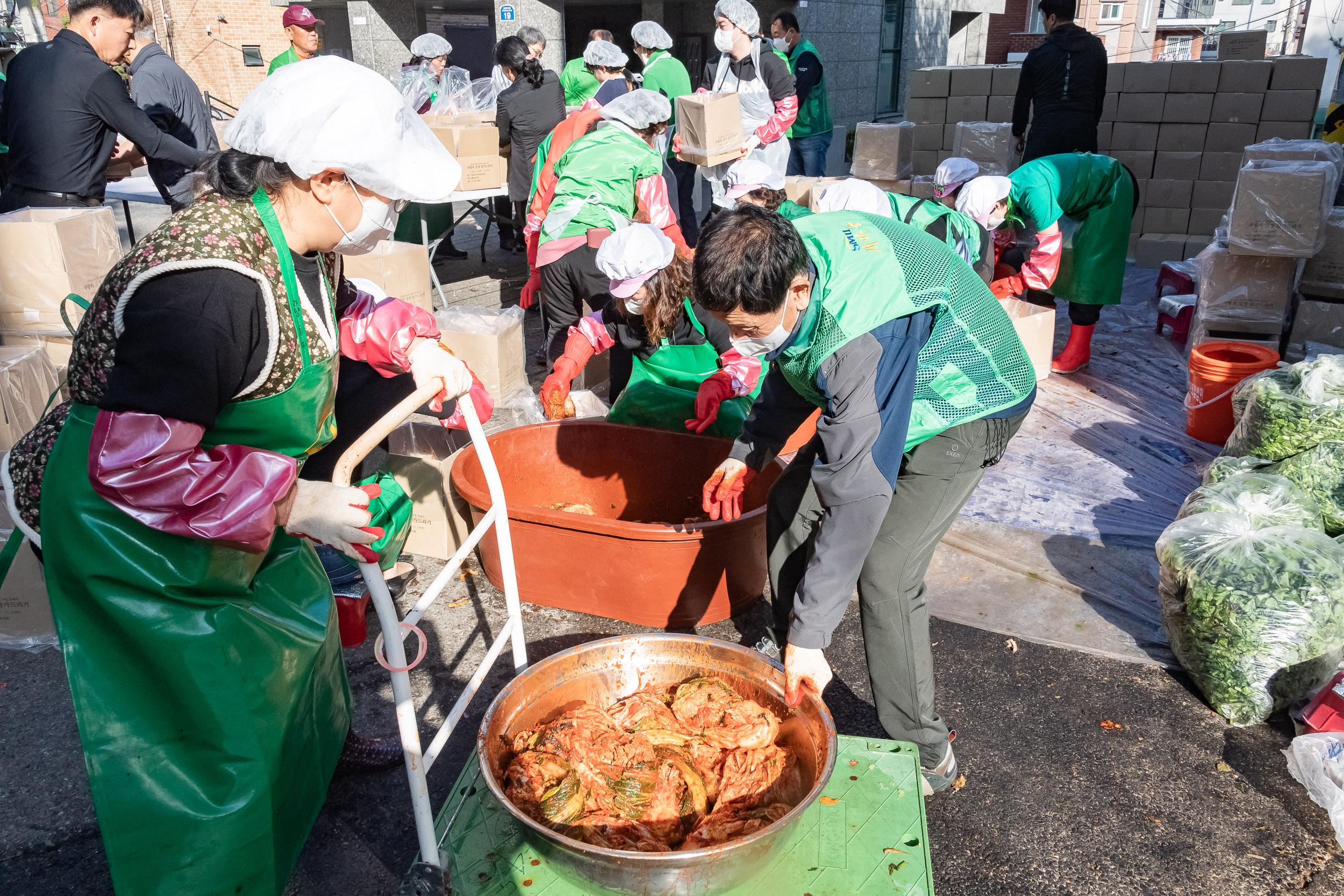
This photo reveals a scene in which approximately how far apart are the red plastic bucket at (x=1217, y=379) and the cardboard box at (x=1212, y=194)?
4036 millimetres

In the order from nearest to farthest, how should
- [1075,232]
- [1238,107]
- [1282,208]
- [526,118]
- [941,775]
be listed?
[941,775] → [1282,208] → [1075,232] → [526,118] → [1238,107]

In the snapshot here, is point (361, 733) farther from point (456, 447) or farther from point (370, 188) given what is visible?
point (370, 188)

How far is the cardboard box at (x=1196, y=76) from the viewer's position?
7.81 metres

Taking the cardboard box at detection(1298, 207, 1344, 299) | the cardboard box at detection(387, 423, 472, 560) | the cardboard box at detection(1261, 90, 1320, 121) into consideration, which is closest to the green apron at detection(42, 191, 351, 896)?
the cardboard box at detection(387, 423, 472, 560)

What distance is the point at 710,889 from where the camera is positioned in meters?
1.76

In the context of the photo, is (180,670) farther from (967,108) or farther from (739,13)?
(967,108)

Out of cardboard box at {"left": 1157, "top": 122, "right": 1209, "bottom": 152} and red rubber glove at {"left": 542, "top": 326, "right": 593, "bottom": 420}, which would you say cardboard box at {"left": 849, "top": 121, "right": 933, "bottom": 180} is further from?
red rubber glove at {"left": 542, "top": 326, "right": 593, "bottom": 420}

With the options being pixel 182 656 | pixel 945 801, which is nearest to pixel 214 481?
pixel 182 656

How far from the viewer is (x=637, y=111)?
5.00m

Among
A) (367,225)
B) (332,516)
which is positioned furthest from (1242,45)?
(332,516)

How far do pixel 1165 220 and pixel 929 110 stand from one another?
Answer: 238 cm

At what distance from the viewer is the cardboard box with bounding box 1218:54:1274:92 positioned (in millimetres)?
7625

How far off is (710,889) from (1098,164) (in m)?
5.10

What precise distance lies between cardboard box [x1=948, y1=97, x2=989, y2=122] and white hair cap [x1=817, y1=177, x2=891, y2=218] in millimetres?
4838
